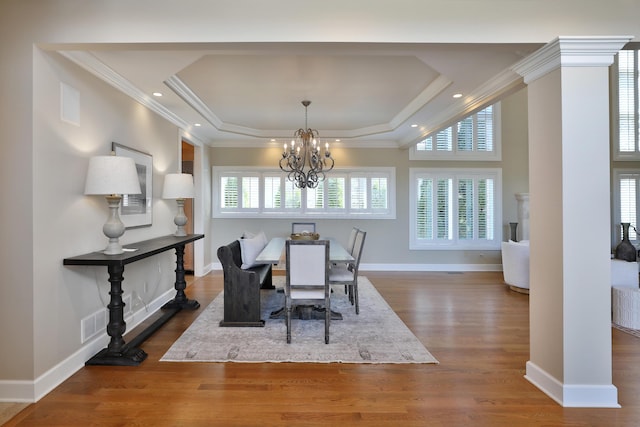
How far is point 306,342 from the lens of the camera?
3.04 m

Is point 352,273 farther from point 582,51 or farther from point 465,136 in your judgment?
point 465,136

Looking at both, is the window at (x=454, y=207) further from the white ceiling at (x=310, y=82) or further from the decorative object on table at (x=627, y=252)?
the decorative object on table at (x=627, y=252)

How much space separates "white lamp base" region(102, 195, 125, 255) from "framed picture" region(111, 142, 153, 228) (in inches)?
16.0

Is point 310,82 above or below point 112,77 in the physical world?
above

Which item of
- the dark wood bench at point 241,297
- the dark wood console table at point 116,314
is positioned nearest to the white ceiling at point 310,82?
the dark wood console table at point 116,314

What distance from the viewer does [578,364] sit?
210 cm

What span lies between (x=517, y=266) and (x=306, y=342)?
3.53 m

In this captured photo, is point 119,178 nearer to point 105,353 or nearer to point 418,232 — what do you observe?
point 105,353

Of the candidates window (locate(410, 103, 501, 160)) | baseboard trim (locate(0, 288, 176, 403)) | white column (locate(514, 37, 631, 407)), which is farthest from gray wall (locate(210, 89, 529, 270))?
white column (locate(514, 37, 631, 407))

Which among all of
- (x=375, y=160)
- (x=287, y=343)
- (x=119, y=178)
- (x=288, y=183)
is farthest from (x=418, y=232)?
(x=119, y=178)

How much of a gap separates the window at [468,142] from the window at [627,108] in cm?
239

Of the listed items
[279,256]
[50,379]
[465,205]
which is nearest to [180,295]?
[279,256]

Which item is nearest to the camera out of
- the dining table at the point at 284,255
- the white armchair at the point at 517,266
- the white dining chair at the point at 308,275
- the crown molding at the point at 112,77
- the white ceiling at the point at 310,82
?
the white ceiling at the point at 310,82

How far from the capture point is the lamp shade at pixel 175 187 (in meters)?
3.92
